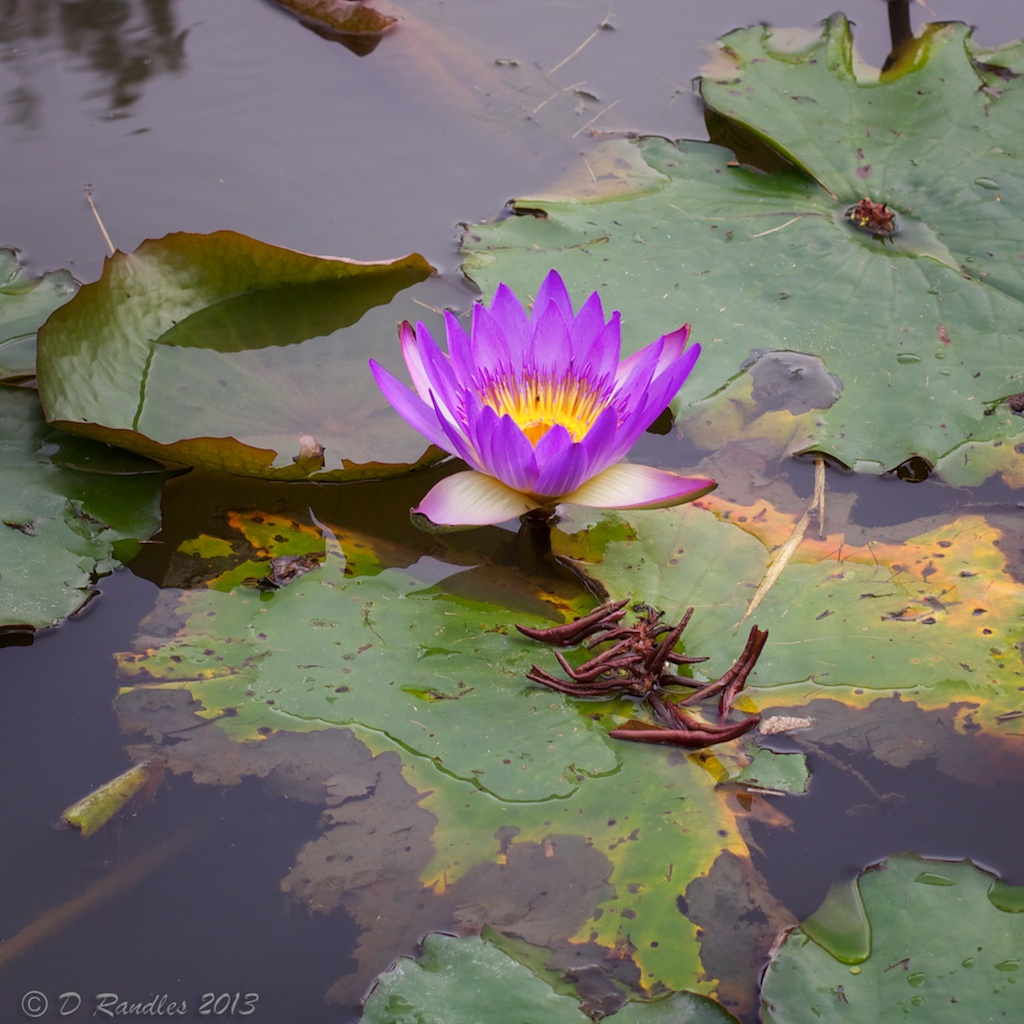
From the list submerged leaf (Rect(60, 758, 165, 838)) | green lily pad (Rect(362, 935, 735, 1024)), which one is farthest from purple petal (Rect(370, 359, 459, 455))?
green lily pad (Rect(362, 935, 735, 1024))

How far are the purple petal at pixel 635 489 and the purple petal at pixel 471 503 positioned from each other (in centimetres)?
12

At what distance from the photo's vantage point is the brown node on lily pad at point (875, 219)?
2693mm

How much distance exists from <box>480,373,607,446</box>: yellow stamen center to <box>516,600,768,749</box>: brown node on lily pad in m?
0.48

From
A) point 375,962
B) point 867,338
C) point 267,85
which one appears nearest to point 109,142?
point 267,85

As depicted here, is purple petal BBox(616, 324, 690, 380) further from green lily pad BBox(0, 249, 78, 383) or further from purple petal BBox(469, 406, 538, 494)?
green lily pad BBox(0, 249, 78, 383)

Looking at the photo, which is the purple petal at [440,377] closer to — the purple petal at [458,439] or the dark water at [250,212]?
the purple petal at [458,439]

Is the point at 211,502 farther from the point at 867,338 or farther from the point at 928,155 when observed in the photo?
the point at 928,155

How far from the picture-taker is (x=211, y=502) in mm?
2307

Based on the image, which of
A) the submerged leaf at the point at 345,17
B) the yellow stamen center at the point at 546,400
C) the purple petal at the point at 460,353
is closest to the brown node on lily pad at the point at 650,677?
the yellow stamen center at the point at 546,400

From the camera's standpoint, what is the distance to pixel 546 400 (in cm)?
211

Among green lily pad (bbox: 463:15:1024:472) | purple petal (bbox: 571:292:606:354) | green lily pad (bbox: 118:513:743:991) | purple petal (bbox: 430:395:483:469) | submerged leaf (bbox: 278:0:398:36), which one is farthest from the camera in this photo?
submerged leaf (bbox: 278:0:398:36)

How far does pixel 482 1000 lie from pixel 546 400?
1207 mm

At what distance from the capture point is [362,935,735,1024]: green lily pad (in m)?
1.45

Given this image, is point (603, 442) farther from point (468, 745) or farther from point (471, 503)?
point (468, 745)
